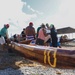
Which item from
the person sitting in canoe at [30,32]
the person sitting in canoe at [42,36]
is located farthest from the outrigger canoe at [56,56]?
the person sitting in canoe at [30,32]

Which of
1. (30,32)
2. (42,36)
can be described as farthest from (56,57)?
(30,32)

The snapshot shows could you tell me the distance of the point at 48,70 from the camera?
1239 centimetres

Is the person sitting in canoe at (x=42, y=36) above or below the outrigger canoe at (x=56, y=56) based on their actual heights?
above

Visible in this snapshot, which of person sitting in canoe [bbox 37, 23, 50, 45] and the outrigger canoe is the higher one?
person sitting in canoe [bbox 37, 23, 50, 45]

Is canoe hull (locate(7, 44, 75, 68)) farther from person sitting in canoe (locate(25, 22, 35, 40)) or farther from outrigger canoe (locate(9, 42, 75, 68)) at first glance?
person sitting in canoe (locate(25, 22, 35, 40))

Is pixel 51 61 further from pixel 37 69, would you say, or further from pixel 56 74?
pixel 37 69

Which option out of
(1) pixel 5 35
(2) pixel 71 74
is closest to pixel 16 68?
(2) pixel 71 74

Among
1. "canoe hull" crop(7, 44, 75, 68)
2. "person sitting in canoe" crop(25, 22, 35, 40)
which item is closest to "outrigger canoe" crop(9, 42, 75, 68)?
"canoe hull" crop(7, 44, 75, 68)

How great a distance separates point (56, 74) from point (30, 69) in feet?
5.89

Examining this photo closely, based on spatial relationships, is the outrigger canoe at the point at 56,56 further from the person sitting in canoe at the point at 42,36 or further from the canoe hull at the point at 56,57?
the person sitting in canoe at the point at 42,36

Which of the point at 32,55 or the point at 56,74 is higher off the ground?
the point at 32,55

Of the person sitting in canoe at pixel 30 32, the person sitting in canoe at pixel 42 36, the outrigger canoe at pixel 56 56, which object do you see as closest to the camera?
the outrigger canoe at pixel 56 56

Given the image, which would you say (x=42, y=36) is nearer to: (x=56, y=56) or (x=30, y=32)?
(x=30, y=32)

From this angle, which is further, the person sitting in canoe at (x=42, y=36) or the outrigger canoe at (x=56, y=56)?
the person sitting in canoe at (x=42, y=36)
